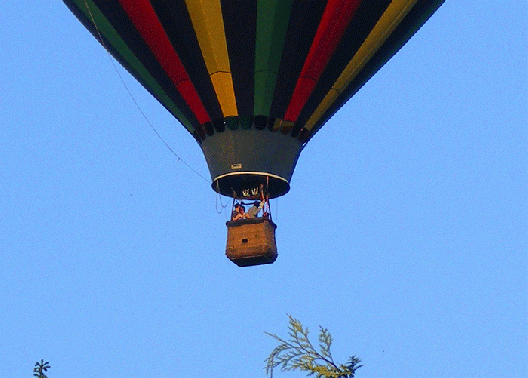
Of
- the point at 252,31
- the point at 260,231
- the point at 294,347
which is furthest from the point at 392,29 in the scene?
the point at 294,347

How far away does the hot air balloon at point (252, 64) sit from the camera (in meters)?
15.4

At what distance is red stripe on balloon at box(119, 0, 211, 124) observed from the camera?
15.8 m

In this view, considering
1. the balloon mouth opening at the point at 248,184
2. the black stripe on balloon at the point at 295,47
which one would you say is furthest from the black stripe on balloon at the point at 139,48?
the black stripe on balloon at the point at 295,47

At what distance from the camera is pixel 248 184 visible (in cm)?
1645

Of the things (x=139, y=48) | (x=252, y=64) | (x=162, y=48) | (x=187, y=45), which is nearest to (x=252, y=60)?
(x=252, y=64)

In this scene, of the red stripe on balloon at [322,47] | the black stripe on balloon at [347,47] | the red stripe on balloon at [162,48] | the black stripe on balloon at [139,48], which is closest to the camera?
the red stripe on balloon at [322,47]

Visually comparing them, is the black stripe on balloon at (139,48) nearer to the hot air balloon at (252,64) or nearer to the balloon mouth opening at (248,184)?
the hot air balloon at (252,64)

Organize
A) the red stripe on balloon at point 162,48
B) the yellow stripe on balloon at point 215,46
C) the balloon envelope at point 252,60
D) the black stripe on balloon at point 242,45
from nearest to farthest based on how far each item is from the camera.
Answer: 1. the black stripe on balloon at point 242,45
2. the yellow stripe on balloon at point 215,46
3. the balloon envelope at point 252,60
4. the red stripe on balloon at point 162,48

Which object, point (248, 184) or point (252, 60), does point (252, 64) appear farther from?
point (248, 184)

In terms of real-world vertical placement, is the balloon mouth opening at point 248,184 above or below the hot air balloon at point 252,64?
below

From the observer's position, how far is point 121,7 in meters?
15.9

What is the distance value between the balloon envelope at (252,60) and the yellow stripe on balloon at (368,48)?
22 millimetres

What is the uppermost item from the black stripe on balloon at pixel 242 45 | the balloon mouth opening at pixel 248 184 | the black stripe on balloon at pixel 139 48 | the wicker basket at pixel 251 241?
the black stripe on balloon at pixel 139 48

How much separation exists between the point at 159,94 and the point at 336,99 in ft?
9.99
